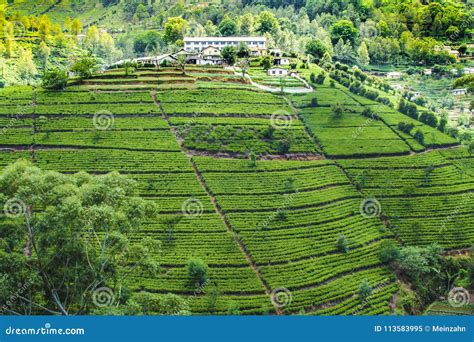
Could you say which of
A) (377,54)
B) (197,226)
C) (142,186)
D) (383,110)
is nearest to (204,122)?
Result: (142,186)

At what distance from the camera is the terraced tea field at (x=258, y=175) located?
4041 centimetres

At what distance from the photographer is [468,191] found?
50344 millimetres

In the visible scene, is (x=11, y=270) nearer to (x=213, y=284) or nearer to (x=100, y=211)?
(x=100, y=211)

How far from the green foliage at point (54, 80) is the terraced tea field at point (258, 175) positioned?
1.16m

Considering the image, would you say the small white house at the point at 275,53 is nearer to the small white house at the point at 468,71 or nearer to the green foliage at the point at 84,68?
the small white house at the point at 468,71

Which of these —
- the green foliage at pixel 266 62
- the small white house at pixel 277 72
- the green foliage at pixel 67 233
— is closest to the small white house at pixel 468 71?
the small white house at pixel 277 72

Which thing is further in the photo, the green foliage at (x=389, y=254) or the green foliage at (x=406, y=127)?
the green foliage at (x=406, y=127)

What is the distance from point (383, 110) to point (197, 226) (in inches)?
1047

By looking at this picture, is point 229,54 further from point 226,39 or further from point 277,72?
point 277,72

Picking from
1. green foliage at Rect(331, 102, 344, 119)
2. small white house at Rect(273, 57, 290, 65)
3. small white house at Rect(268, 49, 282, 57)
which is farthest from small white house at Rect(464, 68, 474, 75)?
small white house at Rect(268, 49, 282, 57)

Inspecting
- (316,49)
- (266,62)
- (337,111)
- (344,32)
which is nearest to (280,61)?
(266,62)

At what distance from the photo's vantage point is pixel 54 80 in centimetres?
5925

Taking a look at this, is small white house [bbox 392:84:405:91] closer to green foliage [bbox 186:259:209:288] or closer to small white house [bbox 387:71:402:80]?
small white house [bbox 387:71:402:80]

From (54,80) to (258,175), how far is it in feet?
79.1
